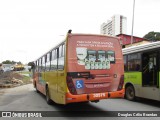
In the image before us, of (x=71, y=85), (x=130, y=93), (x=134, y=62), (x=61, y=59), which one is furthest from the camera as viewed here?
(x=130, y=93)

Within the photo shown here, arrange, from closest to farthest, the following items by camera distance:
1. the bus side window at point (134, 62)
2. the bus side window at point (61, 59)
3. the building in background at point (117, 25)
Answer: the bus side window at point (61, 59) < the bus side window at point (134, 62) < the building in background at point (117, 25)

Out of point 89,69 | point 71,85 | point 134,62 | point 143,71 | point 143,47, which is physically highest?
point 143,47

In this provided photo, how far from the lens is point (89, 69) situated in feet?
31.7

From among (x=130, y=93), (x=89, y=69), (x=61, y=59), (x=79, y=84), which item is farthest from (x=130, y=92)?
(x=79, y=84)

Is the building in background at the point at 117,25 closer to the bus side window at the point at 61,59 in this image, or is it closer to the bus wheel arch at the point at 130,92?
the bus wheel arch at the point at 130,92

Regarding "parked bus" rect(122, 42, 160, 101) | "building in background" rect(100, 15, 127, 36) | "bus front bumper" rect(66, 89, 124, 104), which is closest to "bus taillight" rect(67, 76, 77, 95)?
"bus front bumper" rect(66, 89, 124, 104)

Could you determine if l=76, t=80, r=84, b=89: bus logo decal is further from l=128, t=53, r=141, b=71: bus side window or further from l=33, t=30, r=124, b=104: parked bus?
l=128, t=53, r=141, b=71: bus side window

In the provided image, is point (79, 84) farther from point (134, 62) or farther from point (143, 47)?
point (134, 62)

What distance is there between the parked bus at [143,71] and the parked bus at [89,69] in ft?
7.68

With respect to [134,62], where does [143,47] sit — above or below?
above

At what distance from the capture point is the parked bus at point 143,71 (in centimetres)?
1188

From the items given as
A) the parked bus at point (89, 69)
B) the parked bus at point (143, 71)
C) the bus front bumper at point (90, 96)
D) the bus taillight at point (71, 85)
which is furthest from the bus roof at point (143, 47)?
the bus taillight at point (71, 85)

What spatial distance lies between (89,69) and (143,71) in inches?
170

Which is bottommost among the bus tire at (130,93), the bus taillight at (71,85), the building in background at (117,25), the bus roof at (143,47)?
the bus tire at (130,93)
